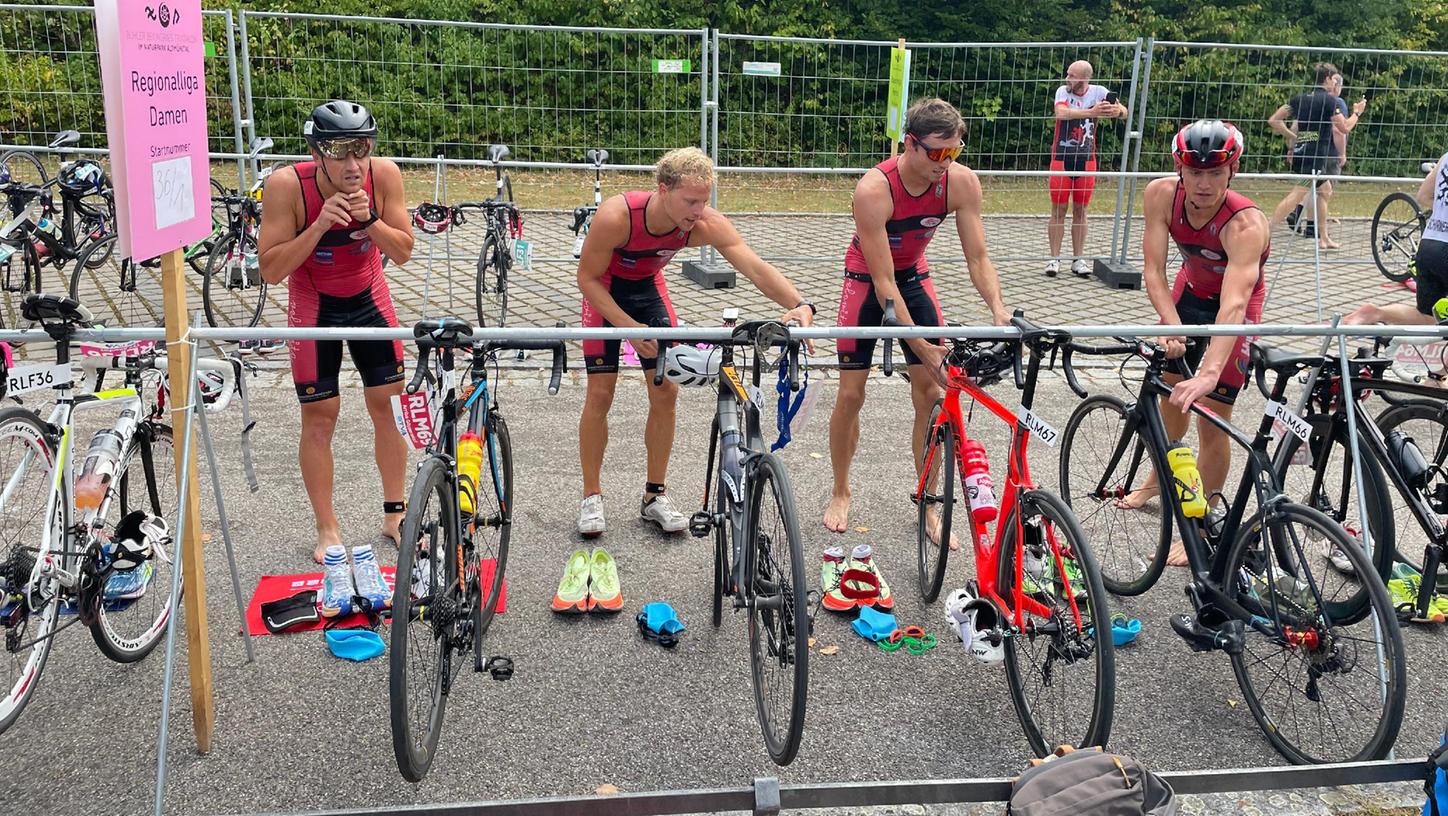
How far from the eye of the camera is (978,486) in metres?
3.80

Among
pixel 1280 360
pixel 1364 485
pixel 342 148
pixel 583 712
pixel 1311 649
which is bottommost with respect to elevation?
pixel 583 712

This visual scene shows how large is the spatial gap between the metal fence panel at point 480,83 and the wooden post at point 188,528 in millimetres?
7586

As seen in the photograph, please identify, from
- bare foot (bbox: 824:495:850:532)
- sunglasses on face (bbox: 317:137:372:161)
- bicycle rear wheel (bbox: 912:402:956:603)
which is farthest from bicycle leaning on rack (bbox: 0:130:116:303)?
bicycle rear wheel (bbox: 912:402:956:603)

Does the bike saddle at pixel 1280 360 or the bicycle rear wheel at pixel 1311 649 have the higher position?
the bike saddle at pixel 1280 360

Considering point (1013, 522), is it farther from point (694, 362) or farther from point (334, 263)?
point (334, 263)

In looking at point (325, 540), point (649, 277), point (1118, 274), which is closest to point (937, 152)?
point (649, 277)

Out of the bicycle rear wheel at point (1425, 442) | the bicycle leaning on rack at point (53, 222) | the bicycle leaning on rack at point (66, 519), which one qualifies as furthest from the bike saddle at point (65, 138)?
the bicycle rear wheel at point (1425, 442)

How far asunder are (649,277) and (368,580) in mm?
1779

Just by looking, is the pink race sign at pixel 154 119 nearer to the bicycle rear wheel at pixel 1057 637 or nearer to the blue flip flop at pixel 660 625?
the blue flip flop at pixel 660 625

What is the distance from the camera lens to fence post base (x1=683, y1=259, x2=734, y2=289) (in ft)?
33.3

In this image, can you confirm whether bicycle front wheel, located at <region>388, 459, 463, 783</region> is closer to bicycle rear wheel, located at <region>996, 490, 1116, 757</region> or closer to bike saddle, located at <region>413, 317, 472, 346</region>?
bike saddle, located at <region>413, 317, 472, 346</region>

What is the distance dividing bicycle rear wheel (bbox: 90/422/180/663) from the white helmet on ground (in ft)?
5.78

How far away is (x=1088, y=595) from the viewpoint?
3240mm

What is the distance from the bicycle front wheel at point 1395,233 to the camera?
11469 millimetres
